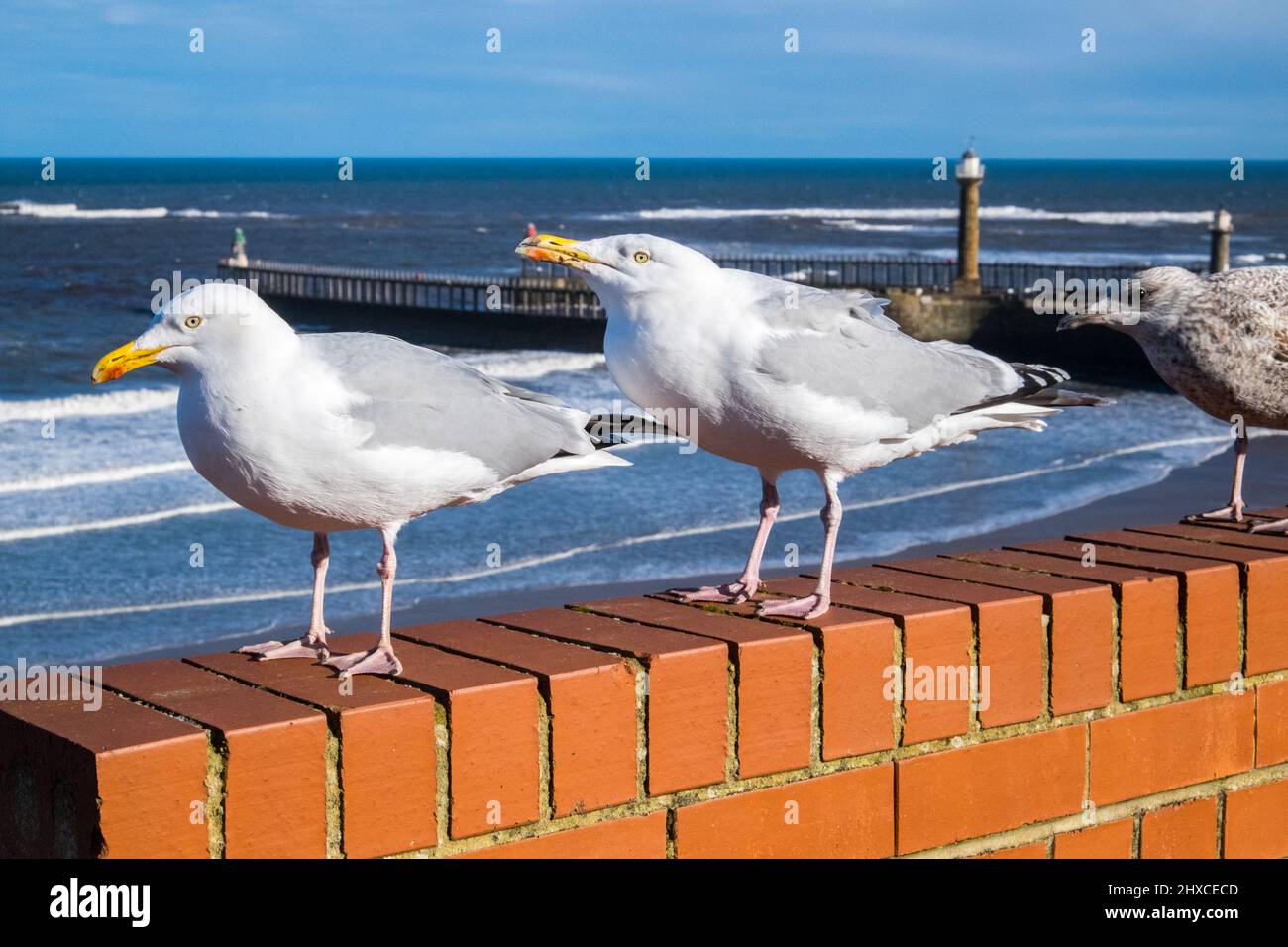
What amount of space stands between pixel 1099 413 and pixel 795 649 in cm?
2103

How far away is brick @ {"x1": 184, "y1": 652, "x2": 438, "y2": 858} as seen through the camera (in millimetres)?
2189

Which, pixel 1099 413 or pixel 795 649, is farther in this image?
pixel 1099 413

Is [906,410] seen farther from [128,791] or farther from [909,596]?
[128,791]

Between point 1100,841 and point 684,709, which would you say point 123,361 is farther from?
point 1100,841

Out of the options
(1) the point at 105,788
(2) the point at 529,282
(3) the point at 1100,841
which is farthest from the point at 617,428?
(2) the point at 529,282

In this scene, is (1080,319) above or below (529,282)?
above

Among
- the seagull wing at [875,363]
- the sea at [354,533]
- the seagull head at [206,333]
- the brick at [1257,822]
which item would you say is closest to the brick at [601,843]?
the seagull head at [206,333]

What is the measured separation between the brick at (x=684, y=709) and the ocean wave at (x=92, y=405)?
63.3 ft

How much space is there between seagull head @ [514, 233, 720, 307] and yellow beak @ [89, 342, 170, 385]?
723mm

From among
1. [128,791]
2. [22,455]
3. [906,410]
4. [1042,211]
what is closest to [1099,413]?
[22,455]

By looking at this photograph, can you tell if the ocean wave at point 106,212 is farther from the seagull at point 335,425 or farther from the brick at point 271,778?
the brick at point 271,778

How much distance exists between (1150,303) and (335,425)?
238cm

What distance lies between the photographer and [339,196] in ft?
377

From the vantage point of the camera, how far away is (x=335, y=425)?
268 cm
